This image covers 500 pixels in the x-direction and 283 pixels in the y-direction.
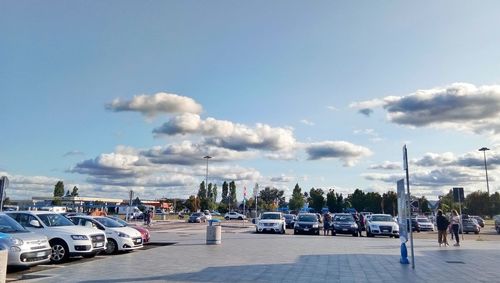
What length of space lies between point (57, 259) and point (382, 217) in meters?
24.7

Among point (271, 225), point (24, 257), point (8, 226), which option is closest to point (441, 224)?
point (271, 225)

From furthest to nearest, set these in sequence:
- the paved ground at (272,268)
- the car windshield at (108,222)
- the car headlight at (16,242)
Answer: the car windshield at (108,222) → the car headlight at (16,242) → the paved ground at (272,268)

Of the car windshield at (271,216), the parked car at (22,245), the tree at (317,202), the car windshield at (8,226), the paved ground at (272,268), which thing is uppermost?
the tree at (317,202)

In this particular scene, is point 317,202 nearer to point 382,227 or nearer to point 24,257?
point 382,227

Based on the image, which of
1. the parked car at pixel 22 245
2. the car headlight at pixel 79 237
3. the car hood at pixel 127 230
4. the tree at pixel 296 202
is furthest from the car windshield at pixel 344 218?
the tree at pixel 296 202

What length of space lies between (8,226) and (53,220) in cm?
274

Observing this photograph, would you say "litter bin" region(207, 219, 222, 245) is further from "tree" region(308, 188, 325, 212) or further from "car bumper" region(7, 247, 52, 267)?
"tree" region(308, 188, 325, 212)

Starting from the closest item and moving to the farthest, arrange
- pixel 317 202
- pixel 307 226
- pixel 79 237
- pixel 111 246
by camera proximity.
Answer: pixel 79 237
pixel 111 246
pixel 307 226
pixel 317 202

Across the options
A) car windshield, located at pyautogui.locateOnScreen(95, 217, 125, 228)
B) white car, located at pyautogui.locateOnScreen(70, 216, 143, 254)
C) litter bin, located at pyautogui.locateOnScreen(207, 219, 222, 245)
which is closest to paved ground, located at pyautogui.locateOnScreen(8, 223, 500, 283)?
white car, located at pyautogui.locateOnScreen(70, 216, 143, 254)

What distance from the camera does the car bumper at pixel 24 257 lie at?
487 inches

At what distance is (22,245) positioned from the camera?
12.6 metres

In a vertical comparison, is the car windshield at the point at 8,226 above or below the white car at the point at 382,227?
above

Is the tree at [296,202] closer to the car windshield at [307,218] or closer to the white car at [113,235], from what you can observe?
the car windshield at [307,218]

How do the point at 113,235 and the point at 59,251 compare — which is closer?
the point at 59,251
